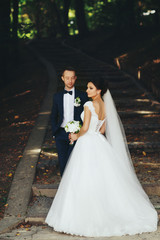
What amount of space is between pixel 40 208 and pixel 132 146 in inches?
124

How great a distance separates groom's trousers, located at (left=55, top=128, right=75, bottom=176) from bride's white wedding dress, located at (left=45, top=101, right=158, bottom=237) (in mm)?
342

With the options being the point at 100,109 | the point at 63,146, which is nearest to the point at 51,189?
the point at 63,146

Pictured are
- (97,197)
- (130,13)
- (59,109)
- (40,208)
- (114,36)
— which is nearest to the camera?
(97,197)

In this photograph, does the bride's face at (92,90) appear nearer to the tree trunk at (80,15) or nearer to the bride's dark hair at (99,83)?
the bride's dark hair at (99,83)

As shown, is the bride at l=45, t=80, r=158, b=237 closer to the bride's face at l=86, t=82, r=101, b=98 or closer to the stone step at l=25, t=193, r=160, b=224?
the bride's face at l=86, t=82, r=101, b=98

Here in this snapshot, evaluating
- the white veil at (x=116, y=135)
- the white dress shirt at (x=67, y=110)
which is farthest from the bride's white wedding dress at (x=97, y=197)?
the white dress shirt at (x=67, y=110)

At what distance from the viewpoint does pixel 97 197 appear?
5.43 metres

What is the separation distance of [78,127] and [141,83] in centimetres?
1100

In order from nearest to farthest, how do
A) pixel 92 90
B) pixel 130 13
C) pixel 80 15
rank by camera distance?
pixel 92 90
pixel 130 13
pixel 80 15

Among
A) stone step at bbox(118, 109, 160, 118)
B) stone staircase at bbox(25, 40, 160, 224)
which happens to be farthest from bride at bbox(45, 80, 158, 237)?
stone step at bbox(118, 109, 160, 118)

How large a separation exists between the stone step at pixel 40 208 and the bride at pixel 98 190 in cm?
26

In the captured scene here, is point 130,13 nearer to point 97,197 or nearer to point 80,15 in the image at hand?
point 80,15

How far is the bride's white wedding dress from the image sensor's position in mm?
5324

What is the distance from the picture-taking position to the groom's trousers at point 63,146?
6031mm
